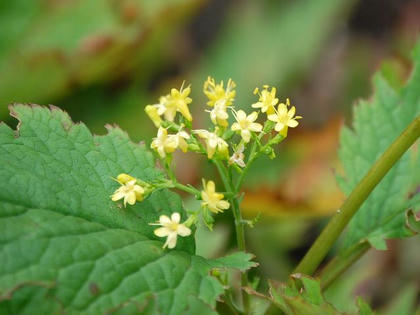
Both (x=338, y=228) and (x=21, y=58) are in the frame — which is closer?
(x=338, y=228)

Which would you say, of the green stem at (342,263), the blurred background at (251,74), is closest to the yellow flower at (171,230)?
the green stem at (342,263)

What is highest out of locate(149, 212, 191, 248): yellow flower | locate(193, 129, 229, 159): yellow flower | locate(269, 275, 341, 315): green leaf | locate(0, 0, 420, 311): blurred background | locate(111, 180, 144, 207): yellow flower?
locate(0, 0, 420, 311): blurred background

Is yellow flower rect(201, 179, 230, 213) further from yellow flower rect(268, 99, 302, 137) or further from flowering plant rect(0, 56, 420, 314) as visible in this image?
yellow flower rect(268, 99, 302, 137)

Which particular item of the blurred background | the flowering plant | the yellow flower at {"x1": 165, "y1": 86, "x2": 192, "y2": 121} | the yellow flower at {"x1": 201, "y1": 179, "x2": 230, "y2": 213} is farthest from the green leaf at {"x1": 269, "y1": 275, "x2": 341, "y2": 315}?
the blurred background

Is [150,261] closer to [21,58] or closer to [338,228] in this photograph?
[338,228]

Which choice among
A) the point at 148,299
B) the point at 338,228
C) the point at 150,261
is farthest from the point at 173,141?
the point at 338,228
